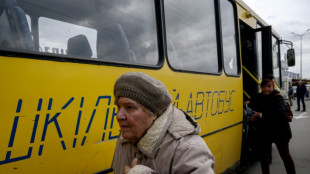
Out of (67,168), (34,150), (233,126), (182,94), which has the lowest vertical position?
(233,126)

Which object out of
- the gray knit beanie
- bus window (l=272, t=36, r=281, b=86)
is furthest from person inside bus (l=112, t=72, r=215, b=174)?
bus window (l=272, t=36, r=281, b=86)

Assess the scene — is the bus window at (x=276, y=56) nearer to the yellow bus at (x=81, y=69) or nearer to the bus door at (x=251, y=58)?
the bus door at (x=251, y=58)

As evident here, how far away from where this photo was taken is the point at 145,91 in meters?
1.25

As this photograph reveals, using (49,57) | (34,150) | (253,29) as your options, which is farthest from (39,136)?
(253,29)

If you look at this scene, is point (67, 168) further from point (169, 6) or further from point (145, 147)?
point (169, 6)

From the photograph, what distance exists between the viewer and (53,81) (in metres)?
1.43

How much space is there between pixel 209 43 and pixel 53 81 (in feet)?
7.18

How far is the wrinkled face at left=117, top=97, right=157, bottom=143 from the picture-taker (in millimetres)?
1278

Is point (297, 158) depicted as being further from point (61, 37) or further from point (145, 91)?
point (61, 37)

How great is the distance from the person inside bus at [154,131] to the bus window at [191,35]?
1129 mm

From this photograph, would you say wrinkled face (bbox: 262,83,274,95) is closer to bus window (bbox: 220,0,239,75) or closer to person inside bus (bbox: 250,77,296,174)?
person inside bus (bbox: 250,77,296,174)

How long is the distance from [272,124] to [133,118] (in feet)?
10.2

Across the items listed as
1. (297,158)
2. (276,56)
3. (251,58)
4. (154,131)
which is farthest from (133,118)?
(276,56)

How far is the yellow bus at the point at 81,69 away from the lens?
1.31 meters
